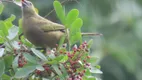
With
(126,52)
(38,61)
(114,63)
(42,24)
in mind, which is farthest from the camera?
(114,63)

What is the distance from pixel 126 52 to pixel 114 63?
0.63 m

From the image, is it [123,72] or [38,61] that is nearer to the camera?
[38,61]

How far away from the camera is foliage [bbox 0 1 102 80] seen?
2256 millimetres

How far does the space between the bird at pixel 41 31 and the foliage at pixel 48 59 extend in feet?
0.55

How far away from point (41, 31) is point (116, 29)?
174 inches

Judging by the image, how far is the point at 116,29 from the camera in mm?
7043

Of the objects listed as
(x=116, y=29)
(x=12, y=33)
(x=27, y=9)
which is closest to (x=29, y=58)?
(x=12, y=33)

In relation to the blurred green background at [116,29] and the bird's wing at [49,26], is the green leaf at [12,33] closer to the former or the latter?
the bird's wing at [49,26]

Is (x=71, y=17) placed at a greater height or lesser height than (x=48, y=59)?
greater

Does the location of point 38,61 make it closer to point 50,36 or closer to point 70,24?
point 70,24

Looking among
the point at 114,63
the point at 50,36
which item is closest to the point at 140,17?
the point at 114,63

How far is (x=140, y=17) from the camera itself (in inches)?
270

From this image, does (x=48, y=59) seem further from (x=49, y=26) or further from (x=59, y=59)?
(x=49, y=26)

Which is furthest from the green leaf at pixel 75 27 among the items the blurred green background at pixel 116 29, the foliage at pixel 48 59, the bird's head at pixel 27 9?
the blurred green background at pixel 116 29
